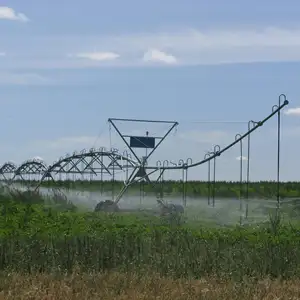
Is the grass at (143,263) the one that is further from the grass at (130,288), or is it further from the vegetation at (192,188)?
the vegetation at (192,188)

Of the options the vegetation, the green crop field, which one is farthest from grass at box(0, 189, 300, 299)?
the vegetation

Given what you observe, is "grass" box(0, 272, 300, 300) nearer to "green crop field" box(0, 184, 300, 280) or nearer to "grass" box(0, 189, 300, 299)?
"grass" box(0, 189, 300, 299)

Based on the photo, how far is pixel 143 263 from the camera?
39.2 feet

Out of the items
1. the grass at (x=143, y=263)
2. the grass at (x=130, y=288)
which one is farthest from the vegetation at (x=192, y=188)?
the grass at (x=130, y=288)

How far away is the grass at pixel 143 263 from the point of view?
9.89 metres

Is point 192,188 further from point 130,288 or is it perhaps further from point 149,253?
point 130,288

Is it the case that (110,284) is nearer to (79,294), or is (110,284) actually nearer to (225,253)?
(79,294)

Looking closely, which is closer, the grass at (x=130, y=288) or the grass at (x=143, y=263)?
the grass at (x=130, y=288)

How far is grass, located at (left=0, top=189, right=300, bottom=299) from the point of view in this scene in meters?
9.89

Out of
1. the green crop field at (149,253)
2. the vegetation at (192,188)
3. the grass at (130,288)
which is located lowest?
the grass at (130,288)

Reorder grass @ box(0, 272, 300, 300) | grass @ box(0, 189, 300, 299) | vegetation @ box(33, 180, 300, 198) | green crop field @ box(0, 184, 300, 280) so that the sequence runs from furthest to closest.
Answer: vegetation @ box(33, 180, 300, 198)
green crop field @ box(0, 184, 300, 280)
grass @ box(0, 189, 300, 299)
grass @ box(0, 272, 300, 300)

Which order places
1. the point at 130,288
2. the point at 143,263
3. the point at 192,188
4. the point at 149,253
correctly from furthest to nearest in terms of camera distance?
the point at 192,188
the point at 149,253
the point at 143,263
the point at 130,288

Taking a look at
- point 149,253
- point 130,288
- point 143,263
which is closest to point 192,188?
point 149,253

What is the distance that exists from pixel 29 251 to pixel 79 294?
266 cm
